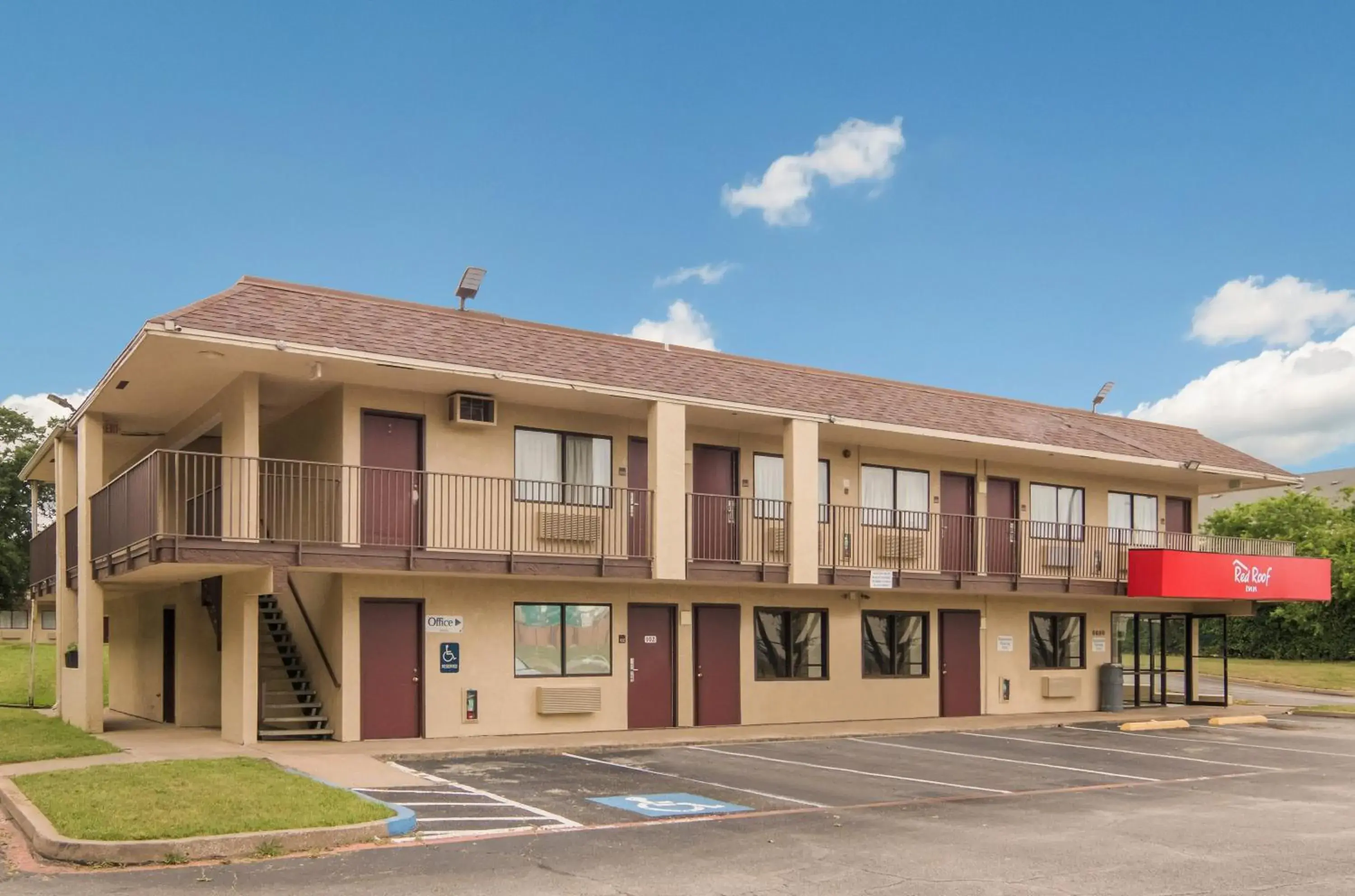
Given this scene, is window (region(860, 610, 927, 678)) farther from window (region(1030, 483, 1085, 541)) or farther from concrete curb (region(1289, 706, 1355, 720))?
concrete curb (region(1289, 706, 1355, 720))

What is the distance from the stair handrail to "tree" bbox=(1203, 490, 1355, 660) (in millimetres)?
32856

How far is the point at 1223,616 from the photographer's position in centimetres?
2917

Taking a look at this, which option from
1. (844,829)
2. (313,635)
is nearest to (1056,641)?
(313,635)

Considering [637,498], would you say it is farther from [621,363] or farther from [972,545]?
[972,545]

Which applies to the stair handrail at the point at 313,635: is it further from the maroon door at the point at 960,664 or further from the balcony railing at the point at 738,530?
the maroon door at the point at 960,664

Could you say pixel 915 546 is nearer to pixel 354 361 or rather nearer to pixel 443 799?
pixel 354 361

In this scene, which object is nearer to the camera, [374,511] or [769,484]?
[374,511]

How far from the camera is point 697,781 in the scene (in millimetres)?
15094

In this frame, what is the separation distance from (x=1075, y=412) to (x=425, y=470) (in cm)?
1665

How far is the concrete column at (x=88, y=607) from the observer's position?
19.9 metres

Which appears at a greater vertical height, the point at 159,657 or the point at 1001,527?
the point at 1001,527

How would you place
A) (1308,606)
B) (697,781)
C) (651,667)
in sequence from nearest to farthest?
(697,781)
(651,667)
(1308,606)

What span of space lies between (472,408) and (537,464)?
1.67 meters

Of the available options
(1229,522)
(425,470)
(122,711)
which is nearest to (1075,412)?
(425,470)
